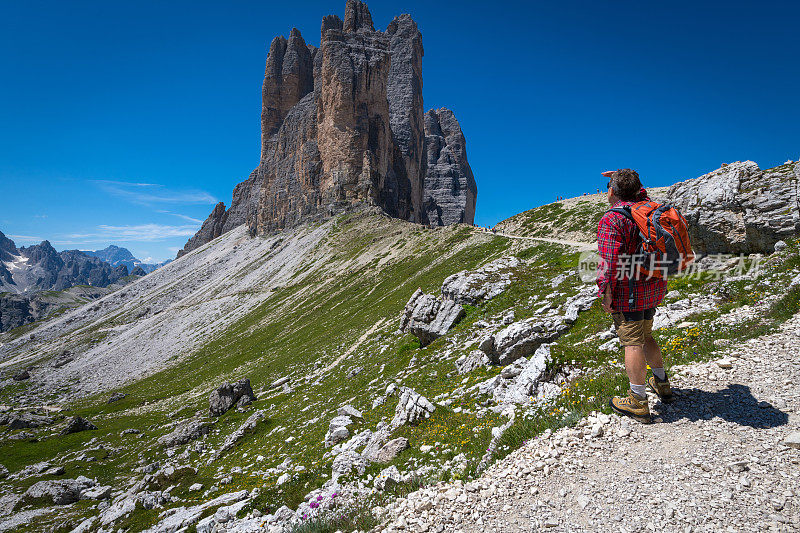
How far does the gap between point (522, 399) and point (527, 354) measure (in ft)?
12.1

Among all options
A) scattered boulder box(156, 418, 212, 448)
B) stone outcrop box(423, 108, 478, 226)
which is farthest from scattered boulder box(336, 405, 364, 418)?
stone outcrop box(423, 108, 478, 226)

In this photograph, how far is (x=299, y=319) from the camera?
171ft

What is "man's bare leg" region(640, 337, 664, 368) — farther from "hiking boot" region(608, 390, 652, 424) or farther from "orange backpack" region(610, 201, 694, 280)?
"orange backpack" region(610, 201, 694, 280)

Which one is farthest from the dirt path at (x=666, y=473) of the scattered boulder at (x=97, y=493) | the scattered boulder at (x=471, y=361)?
the scattered boulder at (x=97, y=493)

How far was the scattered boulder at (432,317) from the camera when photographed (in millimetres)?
20734

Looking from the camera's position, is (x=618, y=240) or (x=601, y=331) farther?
(x=601, y=331)

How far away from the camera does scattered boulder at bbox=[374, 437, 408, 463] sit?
946 centimetres

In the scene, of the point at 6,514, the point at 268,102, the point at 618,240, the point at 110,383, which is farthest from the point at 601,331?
the point at 268,102

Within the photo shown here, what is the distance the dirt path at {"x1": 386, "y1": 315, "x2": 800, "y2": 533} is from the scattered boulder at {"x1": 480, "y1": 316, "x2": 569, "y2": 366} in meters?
5.29

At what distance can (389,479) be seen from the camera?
7.79 meters

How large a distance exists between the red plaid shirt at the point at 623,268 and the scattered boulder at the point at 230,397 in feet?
88.1

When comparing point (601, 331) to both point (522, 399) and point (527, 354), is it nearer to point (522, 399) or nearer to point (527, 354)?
point (527, 354)

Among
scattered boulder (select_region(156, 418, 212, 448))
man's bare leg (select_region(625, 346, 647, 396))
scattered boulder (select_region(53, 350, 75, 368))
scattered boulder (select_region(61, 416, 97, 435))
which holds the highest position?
man's bare leg (select_region(625, 346, 647, 396))

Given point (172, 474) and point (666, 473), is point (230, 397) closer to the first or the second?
point (172, 474)
